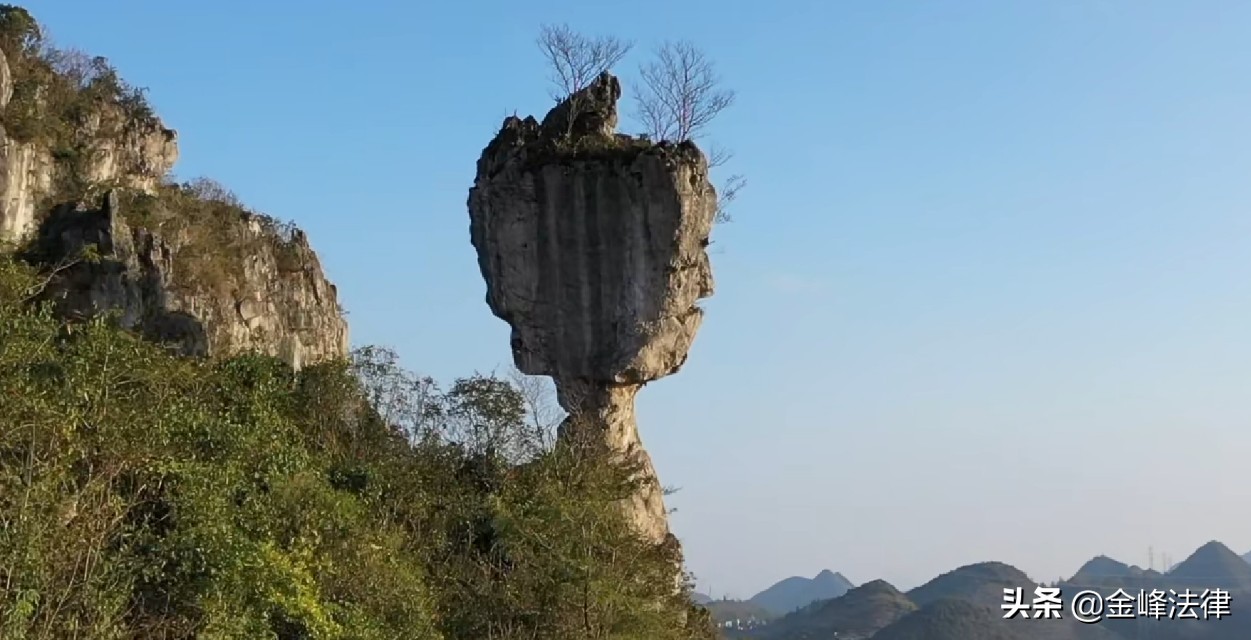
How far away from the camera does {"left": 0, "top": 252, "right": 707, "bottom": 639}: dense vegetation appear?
10430mm

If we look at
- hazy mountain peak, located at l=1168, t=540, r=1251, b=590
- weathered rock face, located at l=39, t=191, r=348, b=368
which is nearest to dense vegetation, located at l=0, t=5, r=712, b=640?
weathered rock face, located at l=39, t=191, r=348, b=368

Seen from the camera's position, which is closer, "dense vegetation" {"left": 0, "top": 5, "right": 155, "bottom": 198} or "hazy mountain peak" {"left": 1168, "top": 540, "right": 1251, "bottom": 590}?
"dense vegetation" {"left": 0, "top": 5, "right": 155, "bottom": 198}

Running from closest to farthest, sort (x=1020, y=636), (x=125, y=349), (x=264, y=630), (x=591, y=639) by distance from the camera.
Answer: (x=264, y=630) → (x=125, y=349) → (x=591, y=639) → (x=1020, y=636)

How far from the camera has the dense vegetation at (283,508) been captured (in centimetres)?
1043

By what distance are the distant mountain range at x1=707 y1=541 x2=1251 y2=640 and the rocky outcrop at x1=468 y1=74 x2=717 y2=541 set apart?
139 feet

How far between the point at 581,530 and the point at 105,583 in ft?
24.0

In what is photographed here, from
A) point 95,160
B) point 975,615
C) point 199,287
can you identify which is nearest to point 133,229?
point 199,287

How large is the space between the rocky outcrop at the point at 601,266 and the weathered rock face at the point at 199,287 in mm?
4624

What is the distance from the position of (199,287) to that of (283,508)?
13124 millimetres

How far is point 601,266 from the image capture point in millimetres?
20484

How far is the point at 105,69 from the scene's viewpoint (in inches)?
1134

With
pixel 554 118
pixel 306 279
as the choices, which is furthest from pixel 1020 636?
pixel 554 118

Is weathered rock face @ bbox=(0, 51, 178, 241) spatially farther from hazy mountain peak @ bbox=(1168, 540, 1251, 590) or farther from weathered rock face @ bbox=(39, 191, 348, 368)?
hazy mountain peak @ bbox=(1168, 540, 1251, 590)

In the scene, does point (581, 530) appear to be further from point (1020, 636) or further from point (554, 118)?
point (1020, 636)
